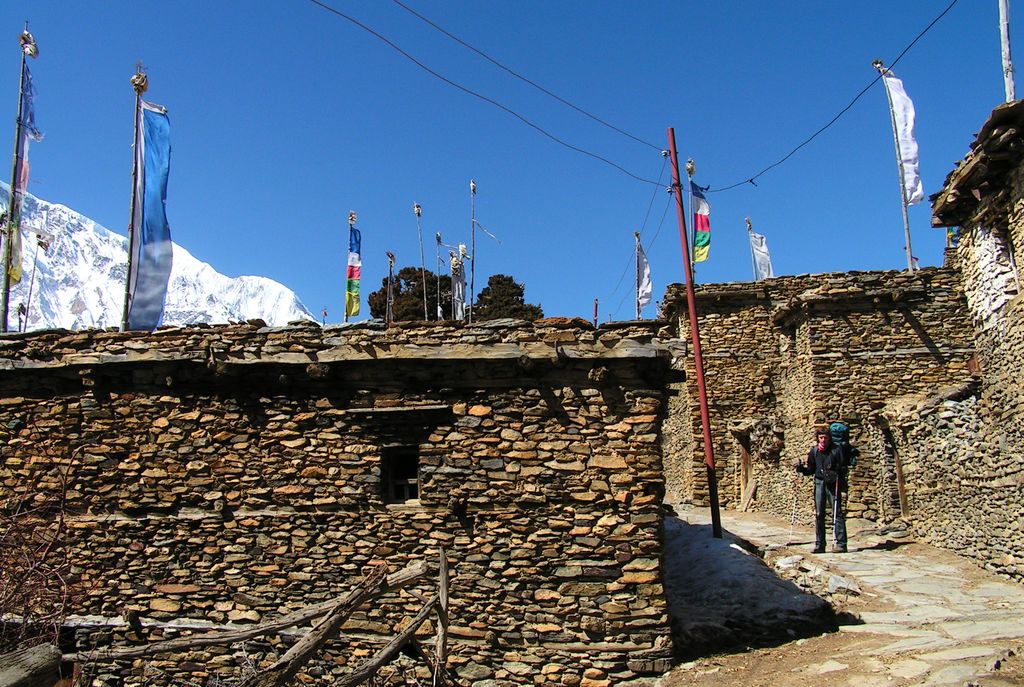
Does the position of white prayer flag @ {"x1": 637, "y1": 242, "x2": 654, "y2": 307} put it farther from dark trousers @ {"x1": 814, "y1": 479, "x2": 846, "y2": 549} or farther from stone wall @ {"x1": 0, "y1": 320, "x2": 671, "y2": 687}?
stone wall @ {"x1": 0, "y1": 320, "x2": 671, "y2": 687}

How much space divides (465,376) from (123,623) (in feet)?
18.4

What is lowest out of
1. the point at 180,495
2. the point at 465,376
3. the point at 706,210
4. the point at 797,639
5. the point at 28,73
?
the point at 797,639

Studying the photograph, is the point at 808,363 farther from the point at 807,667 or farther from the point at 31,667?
the point at 31,667

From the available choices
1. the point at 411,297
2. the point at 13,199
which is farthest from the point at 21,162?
the point at 411,297

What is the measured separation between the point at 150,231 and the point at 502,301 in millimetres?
32396

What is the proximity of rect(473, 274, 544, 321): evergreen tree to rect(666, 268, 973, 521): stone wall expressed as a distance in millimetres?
21375

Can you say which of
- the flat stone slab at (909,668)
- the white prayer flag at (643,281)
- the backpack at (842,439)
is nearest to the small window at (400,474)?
the flat stone slab at (909,668)

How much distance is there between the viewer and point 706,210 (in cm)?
1784

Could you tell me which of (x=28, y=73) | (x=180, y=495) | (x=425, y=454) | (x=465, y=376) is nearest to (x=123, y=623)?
(x=180, y=495)

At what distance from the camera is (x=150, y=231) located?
39.8 ft

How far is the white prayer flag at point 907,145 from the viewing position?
61.8ft

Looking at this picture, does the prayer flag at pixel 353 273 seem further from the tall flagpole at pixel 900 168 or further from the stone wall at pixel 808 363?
the tall flagpole at pixel 900 168

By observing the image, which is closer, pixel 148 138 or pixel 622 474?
pixel 622 474

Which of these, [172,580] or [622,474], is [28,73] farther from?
[622,474]
